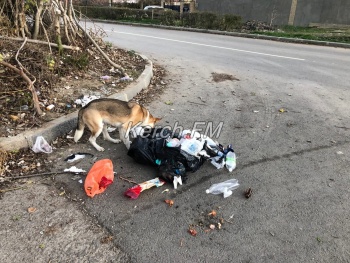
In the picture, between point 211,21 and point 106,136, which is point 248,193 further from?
point 211,21

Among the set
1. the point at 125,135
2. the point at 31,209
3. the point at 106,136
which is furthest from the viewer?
the point at 106,136

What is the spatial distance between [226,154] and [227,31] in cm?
1607

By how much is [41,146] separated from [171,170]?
179 centimetres

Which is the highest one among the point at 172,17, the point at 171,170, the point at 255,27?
the point at 172,17

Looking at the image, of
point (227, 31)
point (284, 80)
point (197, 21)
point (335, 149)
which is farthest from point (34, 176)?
point (197, 21)

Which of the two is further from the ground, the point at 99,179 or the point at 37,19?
the point at 37,19

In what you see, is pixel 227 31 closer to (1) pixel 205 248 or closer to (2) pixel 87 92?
(2) pixel 87 92

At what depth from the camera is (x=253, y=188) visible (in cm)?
339

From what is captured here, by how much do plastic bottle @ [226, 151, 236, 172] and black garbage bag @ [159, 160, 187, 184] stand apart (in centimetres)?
58

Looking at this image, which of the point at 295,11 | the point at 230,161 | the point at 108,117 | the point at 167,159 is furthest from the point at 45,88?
the point at 295,11

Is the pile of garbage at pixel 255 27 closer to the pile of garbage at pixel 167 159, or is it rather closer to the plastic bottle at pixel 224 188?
the pile of garbage at pixel 167 159

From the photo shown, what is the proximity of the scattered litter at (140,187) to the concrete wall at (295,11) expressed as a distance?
21.9m

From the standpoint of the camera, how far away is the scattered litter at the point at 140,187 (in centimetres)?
318

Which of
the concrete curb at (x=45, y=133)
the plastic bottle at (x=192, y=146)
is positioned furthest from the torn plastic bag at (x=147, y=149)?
the concrete curb at (x=45, y=133)
